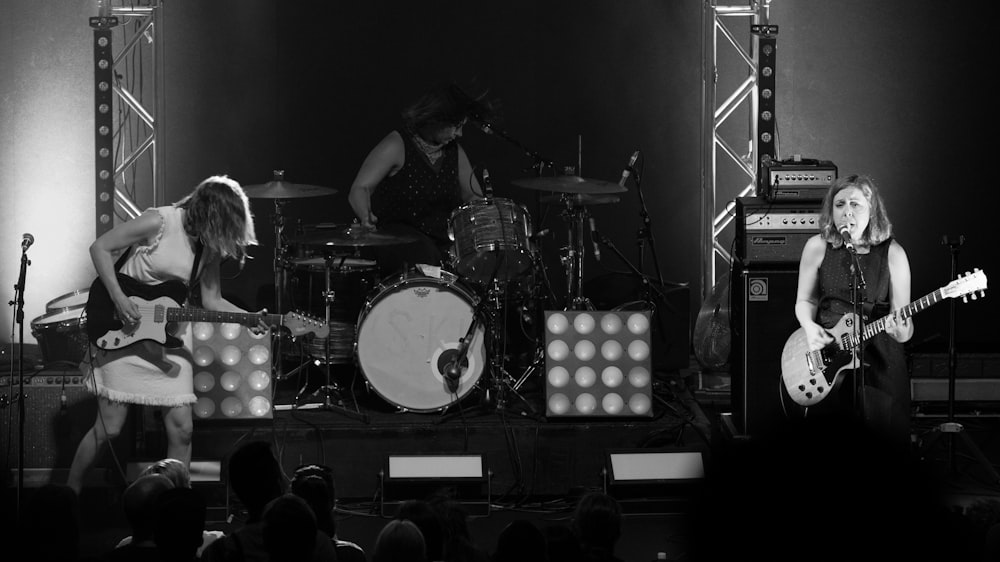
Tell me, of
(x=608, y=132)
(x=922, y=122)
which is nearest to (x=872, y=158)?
(x=922, y=122)

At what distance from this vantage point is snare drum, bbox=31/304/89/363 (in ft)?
28.5

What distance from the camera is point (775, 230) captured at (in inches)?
314

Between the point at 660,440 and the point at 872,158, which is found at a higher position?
the point at 872,158

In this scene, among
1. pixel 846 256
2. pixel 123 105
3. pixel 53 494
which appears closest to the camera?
pixel 53 494

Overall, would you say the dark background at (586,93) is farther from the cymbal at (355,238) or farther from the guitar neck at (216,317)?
the guitar neck at (216,317)

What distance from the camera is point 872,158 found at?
10.4 metres

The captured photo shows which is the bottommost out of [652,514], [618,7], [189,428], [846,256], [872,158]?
[652,514]

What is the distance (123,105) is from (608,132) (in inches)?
152

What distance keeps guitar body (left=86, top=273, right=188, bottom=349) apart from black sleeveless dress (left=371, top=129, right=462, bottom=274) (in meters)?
2.14

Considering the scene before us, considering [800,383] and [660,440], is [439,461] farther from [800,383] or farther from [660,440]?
[800,383]

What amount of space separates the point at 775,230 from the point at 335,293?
10.1 feet

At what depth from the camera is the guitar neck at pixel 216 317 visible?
7.05 m

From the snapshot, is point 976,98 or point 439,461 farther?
point 976,98

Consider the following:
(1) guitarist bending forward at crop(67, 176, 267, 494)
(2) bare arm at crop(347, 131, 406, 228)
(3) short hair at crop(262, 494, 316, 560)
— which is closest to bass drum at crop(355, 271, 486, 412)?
(2) bare arm at crop(347, 131, 406, 228)
